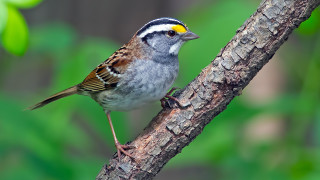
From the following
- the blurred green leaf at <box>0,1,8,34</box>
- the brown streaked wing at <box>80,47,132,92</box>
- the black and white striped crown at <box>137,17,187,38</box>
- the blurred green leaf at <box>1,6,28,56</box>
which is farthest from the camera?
the brown streaked wing at <box>80,47,132,92</box>

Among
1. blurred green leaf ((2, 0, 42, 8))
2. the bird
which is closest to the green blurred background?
the bird

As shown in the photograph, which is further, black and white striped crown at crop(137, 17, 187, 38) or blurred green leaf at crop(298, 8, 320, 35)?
black and white striped crown at crop(137, 17, 187, 38)

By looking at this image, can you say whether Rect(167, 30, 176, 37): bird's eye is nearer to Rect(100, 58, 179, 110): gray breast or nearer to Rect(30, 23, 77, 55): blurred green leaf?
Rect(100, 58, 179, 110): gray breast

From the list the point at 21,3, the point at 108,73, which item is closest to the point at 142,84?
the point at 108,73

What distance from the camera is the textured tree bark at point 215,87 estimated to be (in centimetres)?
267

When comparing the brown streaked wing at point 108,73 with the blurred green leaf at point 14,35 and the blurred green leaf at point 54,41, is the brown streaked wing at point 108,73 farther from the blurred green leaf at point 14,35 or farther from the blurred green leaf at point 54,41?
the blurred green leaf at point 14,35

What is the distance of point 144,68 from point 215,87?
0.89 metres

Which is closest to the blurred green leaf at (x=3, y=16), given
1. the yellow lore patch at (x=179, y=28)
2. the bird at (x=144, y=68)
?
the bird at (x=144, y=68)

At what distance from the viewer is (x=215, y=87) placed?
2.88 metres

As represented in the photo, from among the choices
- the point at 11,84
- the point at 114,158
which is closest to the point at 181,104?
the point at 114,158

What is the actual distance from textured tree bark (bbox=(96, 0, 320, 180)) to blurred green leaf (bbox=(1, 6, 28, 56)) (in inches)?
39.1

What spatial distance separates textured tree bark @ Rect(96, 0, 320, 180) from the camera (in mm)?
2670

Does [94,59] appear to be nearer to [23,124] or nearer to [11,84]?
[23,124]

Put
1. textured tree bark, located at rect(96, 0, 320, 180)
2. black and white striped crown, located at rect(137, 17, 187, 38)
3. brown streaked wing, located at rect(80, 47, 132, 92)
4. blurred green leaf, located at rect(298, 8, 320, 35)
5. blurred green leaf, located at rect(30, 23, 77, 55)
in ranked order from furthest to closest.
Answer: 1. blurred green leaf, located at rect(30, 23, 77, 55)
2. brown streaked wing, located at rect(80, 47, 132, 92)
3. black and white striped crown, located at rect(137, 17, 187, 38)
4. blurred green leaf, located at rect(298, 8, 320, 35)
5. textured tree bark, located at rect(96, 0, 320, 180)
